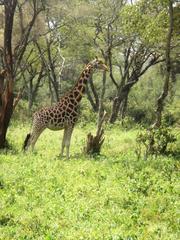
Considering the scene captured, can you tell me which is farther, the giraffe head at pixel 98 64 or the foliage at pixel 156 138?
the giraffe head at pixel 98 64

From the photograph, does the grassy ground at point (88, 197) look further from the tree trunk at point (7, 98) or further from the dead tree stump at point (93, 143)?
the tree trunk at point (7, 98)

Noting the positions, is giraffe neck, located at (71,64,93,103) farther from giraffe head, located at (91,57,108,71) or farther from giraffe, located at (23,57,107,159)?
giraffe head, located at (91,57,108,71)

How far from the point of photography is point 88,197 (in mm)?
9539

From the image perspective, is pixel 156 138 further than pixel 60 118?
No

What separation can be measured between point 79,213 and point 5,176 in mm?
3001

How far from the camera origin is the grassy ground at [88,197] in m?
7.61

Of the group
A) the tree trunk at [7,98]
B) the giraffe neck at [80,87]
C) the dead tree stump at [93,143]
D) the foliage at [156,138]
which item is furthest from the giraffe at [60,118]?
the foliage at [156,138]

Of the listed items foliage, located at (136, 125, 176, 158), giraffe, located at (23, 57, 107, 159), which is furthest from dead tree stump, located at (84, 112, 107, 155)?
foliage, located at (136, 125, 176, 158)

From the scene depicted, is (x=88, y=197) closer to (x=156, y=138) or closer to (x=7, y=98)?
(x=156, y=138)

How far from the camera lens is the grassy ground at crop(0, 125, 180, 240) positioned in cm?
761

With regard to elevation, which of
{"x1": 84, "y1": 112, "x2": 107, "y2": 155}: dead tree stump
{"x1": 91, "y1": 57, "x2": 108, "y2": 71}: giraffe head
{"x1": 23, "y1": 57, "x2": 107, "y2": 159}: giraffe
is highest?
{"x1": 91, "y1": 57, "x2": 108, "y2": 71}: giraffe head

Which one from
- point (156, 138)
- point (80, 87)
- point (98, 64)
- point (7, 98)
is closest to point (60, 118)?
point (80, 87)

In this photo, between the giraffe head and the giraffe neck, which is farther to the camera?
the giraffe head

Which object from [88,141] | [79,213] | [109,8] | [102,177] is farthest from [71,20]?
[79,213]
